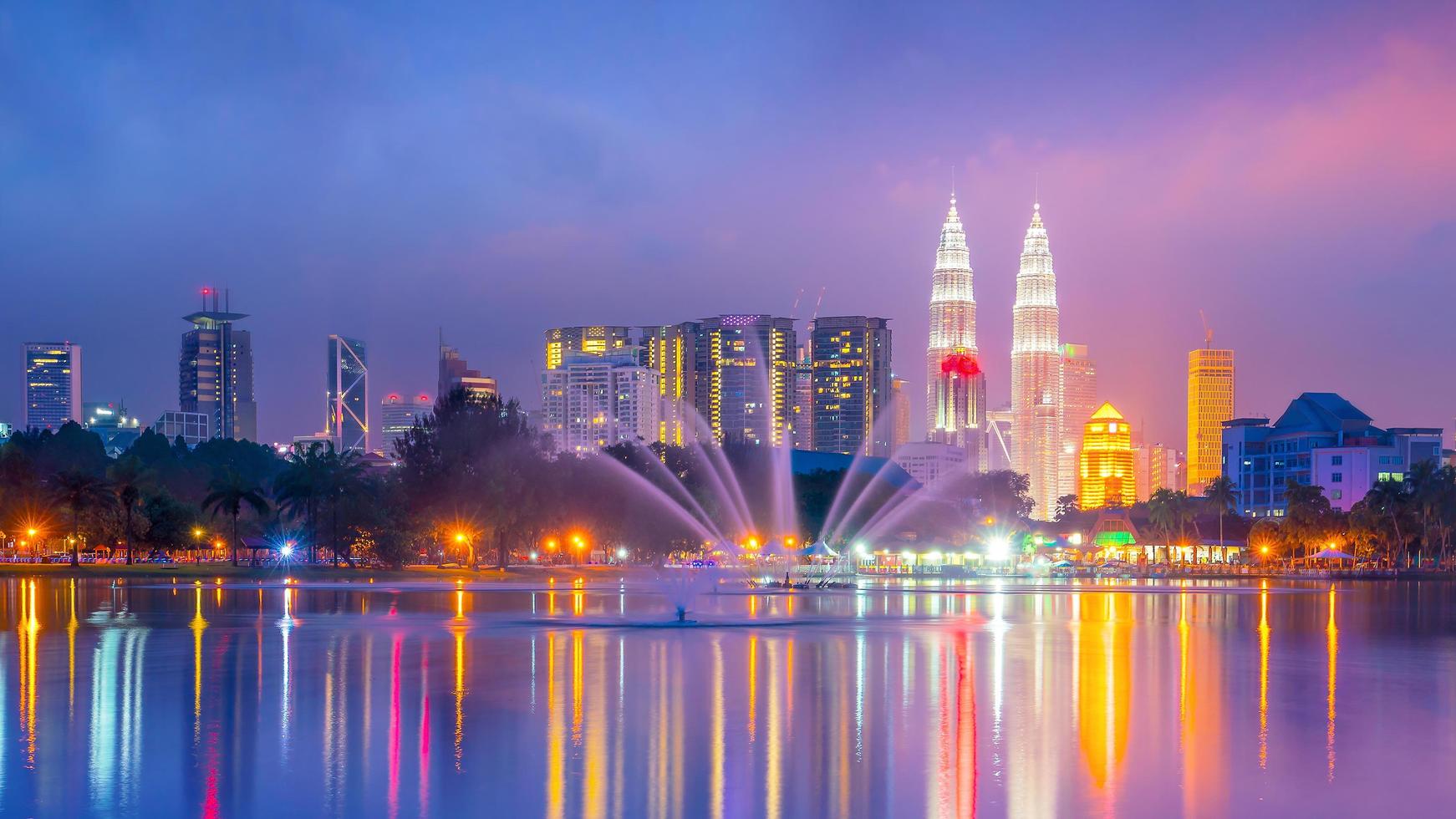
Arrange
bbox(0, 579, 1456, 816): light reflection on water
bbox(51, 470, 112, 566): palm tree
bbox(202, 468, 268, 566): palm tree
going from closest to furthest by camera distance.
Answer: bbox(0, 579, 1456, 816): light reflection on water, bbox(51, 470, 112, 566): palm tree, bbox(202, 468, 268, 566): palm tree

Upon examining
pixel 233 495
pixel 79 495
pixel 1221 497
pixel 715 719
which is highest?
pixel 79 495

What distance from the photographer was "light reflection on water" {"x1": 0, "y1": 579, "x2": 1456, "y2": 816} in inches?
712

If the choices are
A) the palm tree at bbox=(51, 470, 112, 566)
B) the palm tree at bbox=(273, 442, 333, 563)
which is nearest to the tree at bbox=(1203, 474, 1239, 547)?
the palm tree at bbox=(273, 442, 333, 563)

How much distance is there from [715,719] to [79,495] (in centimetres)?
10227

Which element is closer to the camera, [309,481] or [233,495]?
[309,481]

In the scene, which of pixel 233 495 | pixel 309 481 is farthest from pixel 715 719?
pixel 233 495

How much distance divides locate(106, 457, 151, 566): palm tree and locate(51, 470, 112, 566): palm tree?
65.6 inches

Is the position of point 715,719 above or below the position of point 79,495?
below

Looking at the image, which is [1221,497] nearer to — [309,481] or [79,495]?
[309,481]

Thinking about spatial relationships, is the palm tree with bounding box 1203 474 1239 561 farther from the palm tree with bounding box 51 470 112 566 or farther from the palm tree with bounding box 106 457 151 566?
the palm tree with bounding box 51 470 112 566

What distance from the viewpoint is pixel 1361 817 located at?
56.6ft

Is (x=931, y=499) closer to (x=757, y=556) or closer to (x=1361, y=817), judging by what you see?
(x=757, y=556)

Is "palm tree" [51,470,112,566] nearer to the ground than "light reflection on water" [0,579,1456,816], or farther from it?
farther from it

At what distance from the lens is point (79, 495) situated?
11138 cm
